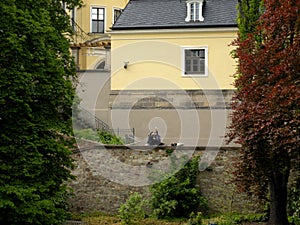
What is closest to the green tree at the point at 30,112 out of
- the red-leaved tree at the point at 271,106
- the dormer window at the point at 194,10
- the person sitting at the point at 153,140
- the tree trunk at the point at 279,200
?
the red-leaved tree at the point at 271,106

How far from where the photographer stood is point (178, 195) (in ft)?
57.3

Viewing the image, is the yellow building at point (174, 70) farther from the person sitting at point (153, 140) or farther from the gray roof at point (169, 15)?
the person sitting at point (153, 140)

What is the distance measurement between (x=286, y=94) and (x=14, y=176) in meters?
6.12

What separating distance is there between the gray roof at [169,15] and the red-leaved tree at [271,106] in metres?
10.5

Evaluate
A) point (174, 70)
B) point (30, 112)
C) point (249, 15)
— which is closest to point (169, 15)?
point (174, 70)

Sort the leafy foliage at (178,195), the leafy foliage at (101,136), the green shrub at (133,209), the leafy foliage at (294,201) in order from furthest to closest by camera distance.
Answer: the leafy foliage at (101,136)
the leafy foliage at (178,195)
the green shrub at (133,209)
the leafy foliage at (294,201)

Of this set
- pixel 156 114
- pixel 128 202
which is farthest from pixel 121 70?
pixel 128 202

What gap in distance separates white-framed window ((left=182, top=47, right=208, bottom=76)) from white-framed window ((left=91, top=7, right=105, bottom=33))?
388 inches

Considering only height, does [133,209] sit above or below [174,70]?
below

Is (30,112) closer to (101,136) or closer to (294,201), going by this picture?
(294,201)

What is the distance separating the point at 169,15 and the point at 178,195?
11.2 metres

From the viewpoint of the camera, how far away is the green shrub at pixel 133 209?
17.0m

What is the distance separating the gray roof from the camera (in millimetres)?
25562

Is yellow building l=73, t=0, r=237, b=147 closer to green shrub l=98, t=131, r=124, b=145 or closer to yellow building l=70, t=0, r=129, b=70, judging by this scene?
green shrub l=98, t=131, r=124, b=145
